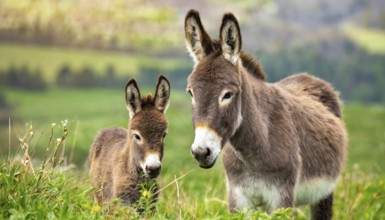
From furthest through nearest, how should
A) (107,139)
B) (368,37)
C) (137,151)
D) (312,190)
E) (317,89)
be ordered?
(368,37) < (317,89) < (107,139) < (312,190) < (137,151)

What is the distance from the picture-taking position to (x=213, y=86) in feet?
18.9

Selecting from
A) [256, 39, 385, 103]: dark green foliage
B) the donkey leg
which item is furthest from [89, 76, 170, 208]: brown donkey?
[256, 39, 385, 103]: dark green foliage

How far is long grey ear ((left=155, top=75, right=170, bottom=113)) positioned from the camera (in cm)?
698

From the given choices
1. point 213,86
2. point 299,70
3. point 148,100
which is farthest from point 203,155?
point 299,70

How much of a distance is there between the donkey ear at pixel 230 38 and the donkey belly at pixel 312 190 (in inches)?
67.8

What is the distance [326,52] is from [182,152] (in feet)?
59.2

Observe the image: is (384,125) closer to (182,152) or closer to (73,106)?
(182,152)

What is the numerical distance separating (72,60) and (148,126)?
2474 cm

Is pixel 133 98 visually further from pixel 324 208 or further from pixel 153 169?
pixel 324 208

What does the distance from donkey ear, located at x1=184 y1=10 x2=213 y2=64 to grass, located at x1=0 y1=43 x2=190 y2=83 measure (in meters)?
23.7

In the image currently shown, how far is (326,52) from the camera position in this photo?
111 ft

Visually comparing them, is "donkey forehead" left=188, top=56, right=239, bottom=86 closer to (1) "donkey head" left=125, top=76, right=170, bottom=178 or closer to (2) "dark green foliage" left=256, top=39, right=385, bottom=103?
(1) "donkey head" left=125, top=76, right=170, bottom=178

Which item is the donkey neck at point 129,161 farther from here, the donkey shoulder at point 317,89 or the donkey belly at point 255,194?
the donkey shoulder at point 317,89

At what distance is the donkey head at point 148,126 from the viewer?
21.5 feet
